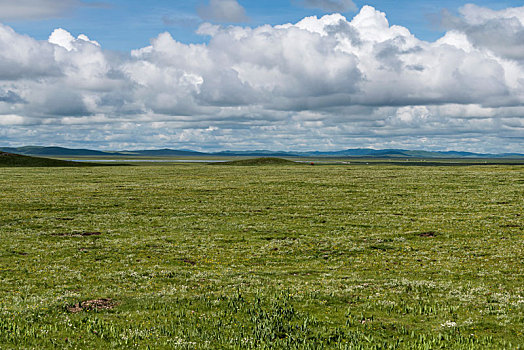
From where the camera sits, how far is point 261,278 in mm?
21984

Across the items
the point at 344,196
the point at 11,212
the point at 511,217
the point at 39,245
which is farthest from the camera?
the point at 344,196

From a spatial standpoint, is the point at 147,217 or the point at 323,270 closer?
the point at 323,270

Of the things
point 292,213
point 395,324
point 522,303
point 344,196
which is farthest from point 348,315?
point 344,196

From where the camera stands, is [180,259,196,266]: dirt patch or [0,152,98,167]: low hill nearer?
[180,259,196,266]: dirt patch

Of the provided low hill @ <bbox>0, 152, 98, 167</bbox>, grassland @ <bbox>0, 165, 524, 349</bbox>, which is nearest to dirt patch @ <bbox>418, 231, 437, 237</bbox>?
grassland @ <bbox>0, 165, 524, 349</bbox>

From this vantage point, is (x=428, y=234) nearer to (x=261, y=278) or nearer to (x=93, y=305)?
(x=261, y=278)

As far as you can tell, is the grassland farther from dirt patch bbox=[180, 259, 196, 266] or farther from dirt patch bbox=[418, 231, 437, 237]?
dirt patch bbox=[180, 259, 196, 266]

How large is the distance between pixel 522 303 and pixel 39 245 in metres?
29.8

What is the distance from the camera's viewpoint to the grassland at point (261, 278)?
46.9 feet

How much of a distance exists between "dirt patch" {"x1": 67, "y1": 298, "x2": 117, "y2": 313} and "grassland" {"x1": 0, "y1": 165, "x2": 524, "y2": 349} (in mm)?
79

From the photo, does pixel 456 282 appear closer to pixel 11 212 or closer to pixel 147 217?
pixel 147 217

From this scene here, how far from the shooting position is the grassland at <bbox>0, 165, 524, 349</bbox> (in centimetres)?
1429

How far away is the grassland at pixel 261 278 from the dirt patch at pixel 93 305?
0.26 feet

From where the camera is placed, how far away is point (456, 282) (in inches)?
830
